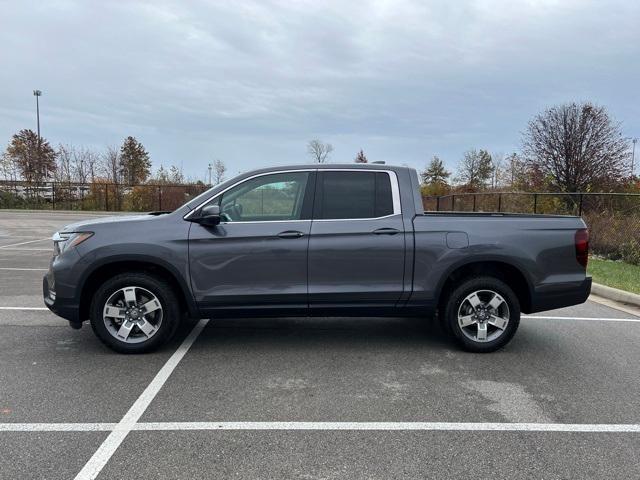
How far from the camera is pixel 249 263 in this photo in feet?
15.6

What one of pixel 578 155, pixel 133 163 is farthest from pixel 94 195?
pixel 578 155

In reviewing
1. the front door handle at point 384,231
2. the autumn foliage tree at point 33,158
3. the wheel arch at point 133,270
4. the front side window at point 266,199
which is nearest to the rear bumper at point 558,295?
the front door handle at point 384,231

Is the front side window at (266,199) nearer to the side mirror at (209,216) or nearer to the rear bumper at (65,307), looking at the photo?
the side mirror at (209,216)

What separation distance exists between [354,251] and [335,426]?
1.80 meters

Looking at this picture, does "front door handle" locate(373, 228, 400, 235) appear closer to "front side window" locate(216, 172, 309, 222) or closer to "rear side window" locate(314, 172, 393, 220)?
"rear side window" locate(314, 172, 393, 220)

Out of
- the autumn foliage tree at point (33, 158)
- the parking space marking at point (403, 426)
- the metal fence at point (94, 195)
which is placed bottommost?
the parking space marking at point (403, 426)

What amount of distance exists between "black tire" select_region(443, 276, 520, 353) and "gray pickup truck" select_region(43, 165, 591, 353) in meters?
0.01

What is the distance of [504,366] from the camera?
4742 mm

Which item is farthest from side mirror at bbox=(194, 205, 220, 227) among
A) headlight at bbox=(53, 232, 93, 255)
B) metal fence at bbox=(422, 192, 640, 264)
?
metal fence at bbox=(422, 192, 640, 264)

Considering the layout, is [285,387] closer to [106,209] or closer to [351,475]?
[351,475]

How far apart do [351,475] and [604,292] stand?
6.92 meters

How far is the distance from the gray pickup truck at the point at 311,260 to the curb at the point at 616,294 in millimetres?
3137

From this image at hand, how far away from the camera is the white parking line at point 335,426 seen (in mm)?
3404

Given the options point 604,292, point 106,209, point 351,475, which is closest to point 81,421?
point 351,475
